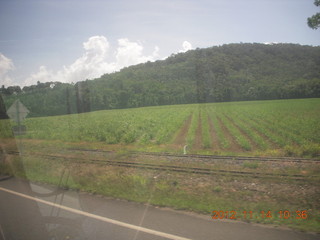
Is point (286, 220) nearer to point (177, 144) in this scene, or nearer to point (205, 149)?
point (205, 149)

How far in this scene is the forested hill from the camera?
64.0m

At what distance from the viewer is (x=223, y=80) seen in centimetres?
7106

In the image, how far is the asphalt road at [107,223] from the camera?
480 cm

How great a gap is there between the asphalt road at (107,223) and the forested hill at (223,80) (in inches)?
1911

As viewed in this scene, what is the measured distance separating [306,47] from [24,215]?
75.4m

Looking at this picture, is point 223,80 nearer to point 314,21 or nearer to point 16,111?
point 314,21

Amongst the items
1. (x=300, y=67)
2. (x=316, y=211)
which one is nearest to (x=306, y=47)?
(x=300, y=67)

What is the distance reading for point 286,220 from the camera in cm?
548
